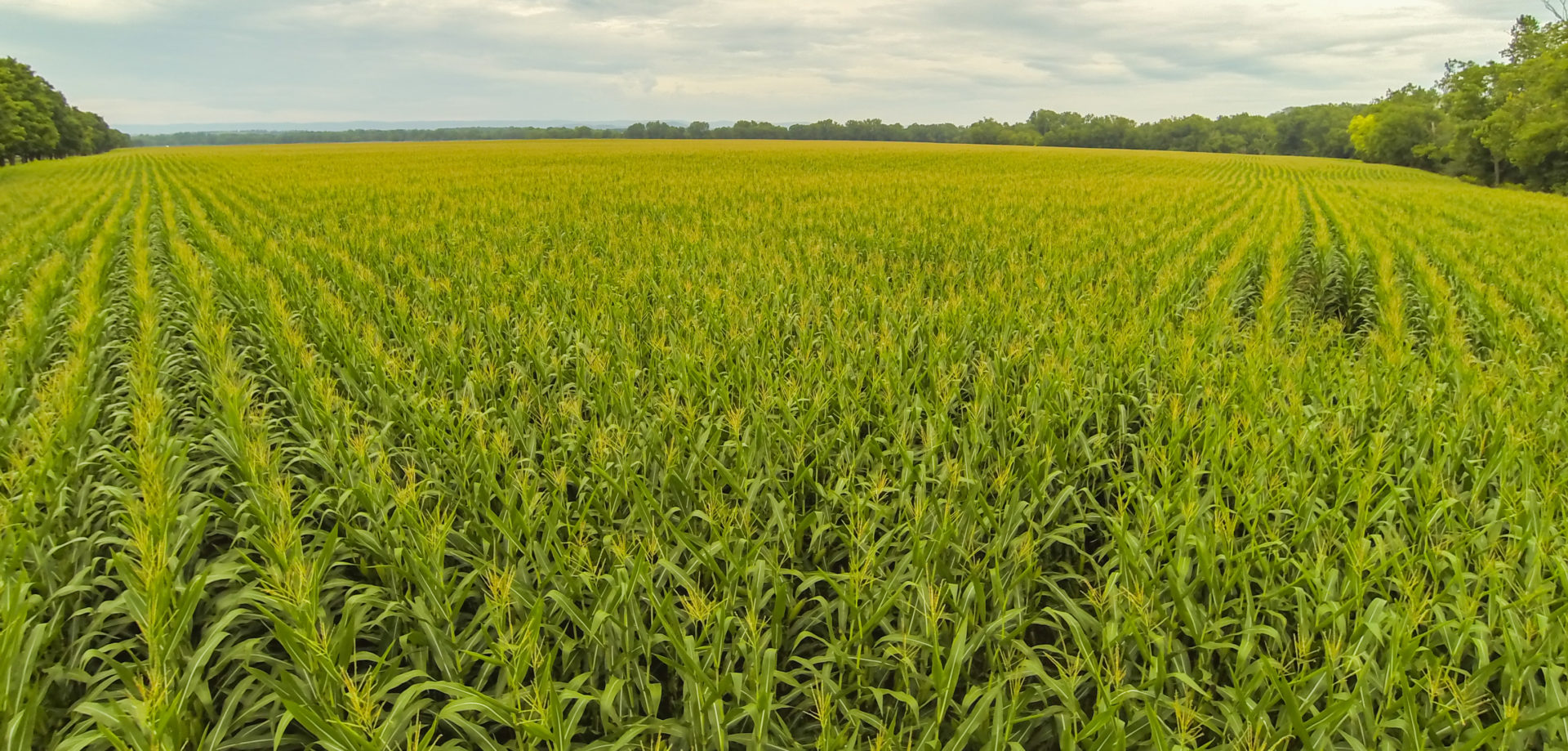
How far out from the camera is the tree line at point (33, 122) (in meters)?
34.0

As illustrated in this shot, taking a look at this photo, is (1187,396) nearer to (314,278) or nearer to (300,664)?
(300,664)

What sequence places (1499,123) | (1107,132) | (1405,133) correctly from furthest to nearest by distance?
1. (1107,132)
2. (1405,133)
3. (1499,123)

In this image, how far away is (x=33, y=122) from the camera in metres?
42.2

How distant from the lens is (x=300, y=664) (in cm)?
195

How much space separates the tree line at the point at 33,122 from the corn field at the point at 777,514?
40.3 m

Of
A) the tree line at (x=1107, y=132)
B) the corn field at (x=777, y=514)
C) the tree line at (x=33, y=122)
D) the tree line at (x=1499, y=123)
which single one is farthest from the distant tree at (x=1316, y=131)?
the tree line at (x=33, y=122)

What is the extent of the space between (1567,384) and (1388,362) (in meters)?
0.88

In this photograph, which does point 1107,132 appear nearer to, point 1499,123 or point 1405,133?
point 1405,133

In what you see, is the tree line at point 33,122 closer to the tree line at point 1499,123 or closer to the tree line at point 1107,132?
the tree line at point 1107,132

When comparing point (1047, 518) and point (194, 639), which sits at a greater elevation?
point (1047, 518)

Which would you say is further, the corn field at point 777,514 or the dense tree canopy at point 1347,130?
the dense tree canopy at point 1347,130

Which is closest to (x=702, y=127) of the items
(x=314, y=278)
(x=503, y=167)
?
(x=503, y=167)

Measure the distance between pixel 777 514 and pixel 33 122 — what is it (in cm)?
6092

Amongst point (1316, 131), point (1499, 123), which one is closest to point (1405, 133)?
point (1499, 123)
